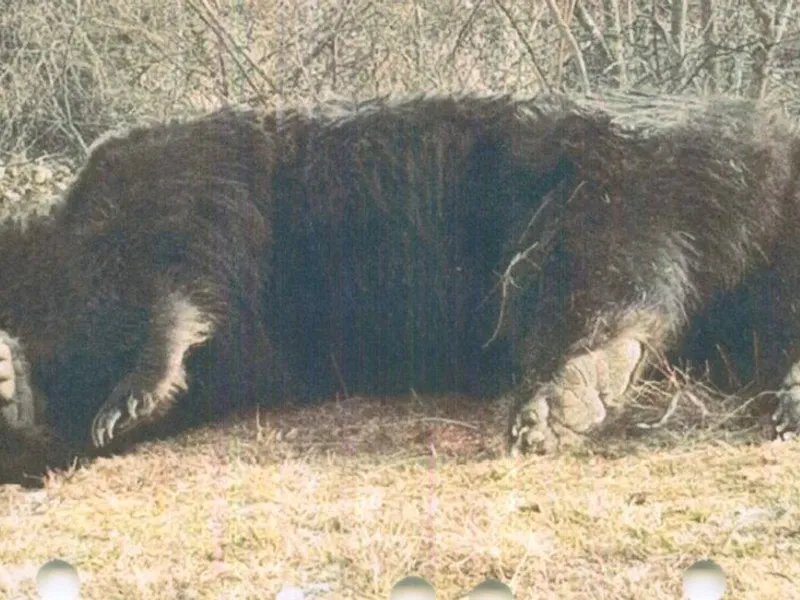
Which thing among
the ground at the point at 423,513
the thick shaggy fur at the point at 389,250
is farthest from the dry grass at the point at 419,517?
the thick shaggy fur at the point at 389,250

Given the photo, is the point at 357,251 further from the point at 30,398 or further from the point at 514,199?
the point at 30,398

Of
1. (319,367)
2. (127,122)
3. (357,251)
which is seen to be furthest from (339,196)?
(127,122)

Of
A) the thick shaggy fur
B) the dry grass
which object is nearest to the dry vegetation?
the dry grass

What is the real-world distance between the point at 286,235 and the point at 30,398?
3.35 feet

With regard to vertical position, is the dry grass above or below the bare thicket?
below

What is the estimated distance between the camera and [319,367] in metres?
4.99

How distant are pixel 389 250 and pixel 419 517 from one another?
193 cm

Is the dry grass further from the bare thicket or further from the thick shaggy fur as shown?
the bare thicket

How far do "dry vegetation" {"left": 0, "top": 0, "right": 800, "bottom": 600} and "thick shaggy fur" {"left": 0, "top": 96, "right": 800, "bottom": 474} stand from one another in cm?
19

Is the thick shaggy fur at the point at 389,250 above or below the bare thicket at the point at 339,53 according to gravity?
below

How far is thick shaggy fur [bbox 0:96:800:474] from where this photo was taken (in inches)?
171

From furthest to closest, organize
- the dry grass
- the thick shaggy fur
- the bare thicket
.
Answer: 1. the bare thicket
2. the thick shaggy fur
3. the dry grass

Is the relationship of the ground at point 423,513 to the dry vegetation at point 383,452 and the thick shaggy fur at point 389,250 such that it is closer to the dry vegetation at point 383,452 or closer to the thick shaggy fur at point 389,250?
the dry vegetation at point 383,452

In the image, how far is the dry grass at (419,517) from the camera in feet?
8.74
